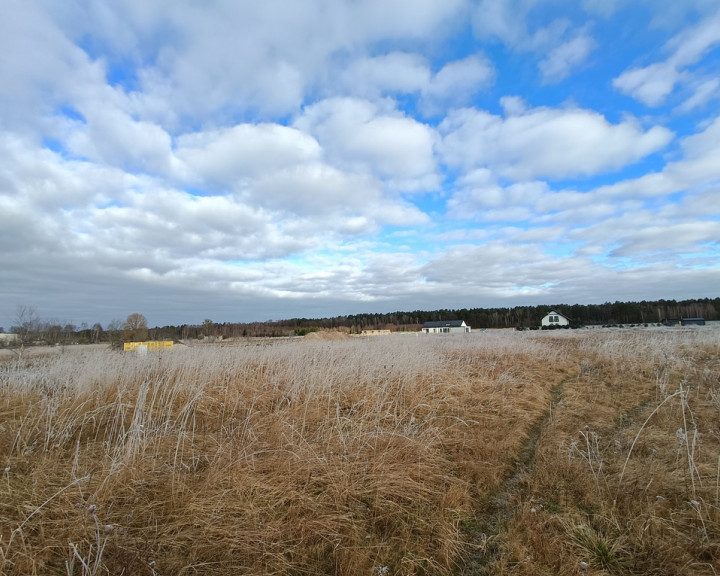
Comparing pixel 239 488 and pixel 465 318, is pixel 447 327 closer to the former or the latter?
pixel 465 318

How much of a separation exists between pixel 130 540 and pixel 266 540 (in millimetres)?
1052

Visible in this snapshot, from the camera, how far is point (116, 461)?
12.6 feet

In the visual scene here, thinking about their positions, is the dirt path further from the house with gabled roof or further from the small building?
the house with gabled roof

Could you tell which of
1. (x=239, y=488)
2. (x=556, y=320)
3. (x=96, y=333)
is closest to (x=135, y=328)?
(x=96, y=333)

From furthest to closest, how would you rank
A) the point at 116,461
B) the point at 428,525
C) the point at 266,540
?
the point at 116,461
the point at 428,525
the point at 266,540

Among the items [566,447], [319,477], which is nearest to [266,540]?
[319,477]

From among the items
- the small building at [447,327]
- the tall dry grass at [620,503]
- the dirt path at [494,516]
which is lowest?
the small building at [447,327]

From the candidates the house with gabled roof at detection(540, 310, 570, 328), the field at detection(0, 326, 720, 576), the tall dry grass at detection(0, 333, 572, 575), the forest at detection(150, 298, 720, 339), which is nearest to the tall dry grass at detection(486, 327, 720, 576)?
the field at detection(0, 326, 720, 576)

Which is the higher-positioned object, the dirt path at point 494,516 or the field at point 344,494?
the field at point 344,494

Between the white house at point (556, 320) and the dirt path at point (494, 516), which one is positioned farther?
the white house at point (556, 320)

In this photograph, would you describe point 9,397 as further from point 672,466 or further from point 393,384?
point 672,466

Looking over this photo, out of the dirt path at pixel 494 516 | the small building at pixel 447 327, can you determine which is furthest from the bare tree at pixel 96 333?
the dirt path at pixel 494 516

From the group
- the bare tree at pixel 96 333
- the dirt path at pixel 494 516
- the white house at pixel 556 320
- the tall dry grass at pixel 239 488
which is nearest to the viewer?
the tall dry grass at pixel 239 488

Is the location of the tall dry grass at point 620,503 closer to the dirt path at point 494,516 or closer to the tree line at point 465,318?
the dirt path at point 494,516
